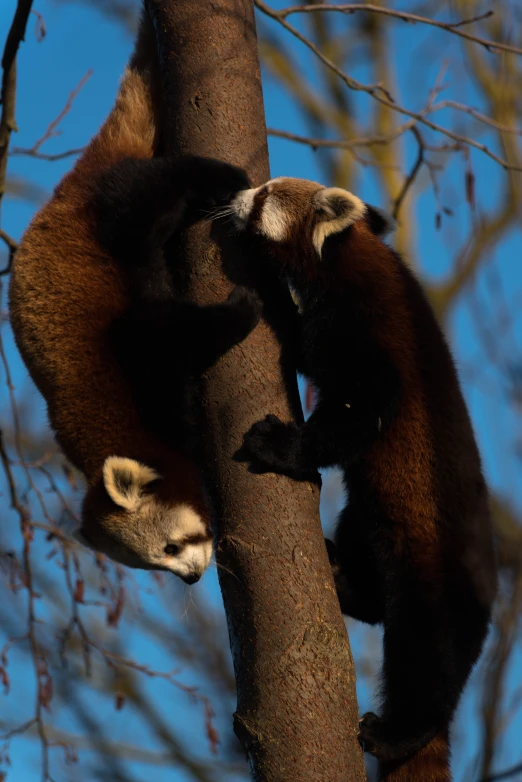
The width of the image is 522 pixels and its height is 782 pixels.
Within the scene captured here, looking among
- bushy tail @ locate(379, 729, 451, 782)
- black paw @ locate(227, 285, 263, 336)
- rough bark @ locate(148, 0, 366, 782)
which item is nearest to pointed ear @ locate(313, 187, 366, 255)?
rough bark @ locate(148, 0, 366, 782)

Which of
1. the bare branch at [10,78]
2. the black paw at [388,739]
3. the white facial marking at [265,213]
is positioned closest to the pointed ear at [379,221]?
the white facial marking at [265,213]

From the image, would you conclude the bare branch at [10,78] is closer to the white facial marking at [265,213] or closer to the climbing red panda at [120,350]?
the climbing red panda at [120,350]

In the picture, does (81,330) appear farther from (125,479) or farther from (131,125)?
(131,125)

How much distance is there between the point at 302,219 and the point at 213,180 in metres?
0.83

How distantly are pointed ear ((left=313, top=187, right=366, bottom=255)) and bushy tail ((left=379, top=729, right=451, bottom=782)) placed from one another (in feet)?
7.40

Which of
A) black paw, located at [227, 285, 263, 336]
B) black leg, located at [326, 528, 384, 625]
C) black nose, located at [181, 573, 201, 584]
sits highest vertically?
black paw, located at [227, 285, 263, 336]

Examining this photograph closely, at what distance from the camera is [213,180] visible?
130 inches

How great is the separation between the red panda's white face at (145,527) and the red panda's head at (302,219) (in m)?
1.21

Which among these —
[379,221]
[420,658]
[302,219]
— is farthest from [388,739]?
[379,221]

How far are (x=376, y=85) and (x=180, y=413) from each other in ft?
7.16

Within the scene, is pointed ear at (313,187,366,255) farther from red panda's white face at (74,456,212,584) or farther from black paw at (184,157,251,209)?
red panda's white face at (74,456,212,584)

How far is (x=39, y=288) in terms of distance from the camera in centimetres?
380

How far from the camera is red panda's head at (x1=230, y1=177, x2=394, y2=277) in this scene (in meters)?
3.90

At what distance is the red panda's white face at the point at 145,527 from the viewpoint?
3621 mm
